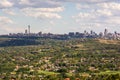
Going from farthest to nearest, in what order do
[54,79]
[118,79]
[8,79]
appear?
[8,79] → [54,79] → [118,79]

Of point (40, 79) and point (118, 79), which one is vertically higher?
point (118, 79)

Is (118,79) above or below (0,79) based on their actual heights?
above

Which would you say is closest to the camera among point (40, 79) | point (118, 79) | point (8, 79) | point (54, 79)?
point (118, 79)

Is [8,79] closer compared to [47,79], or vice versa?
[47,79]

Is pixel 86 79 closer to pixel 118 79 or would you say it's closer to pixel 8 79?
pixel 8 79

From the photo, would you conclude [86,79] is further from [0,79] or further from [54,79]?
[0,79]

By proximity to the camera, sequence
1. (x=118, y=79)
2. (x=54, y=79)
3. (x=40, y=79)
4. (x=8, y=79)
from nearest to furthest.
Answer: (x=118, y=79) → (x=54, y=79) → (x=40, y=79) → (x=8, y=79)

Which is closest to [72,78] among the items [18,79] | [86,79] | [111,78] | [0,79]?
[86,79]

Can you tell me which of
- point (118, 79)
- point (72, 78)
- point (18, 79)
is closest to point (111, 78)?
point (118, 79)

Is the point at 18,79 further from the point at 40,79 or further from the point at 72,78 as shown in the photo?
the point at 72,78
